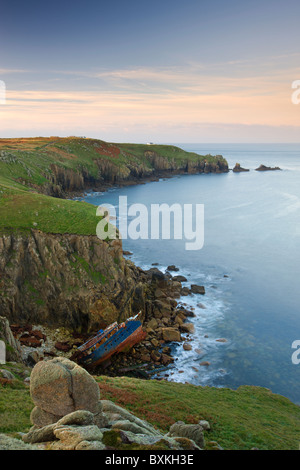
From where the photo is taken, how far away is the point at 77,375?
15008 millimetres

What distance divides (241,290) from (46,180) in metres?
71.0

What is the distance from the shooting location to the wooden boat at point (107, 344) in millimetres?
34094

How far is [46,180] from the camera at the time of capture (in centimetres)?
10219

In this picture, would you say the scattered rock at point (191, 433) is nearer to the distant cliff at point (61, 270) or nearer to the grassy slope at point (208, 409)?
the grassy slope at point (208, 409)

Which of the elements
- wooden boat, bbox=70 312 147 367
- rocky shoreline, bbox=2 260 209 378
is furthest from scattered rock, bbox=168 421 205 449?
wooden boat, bbox=70 312 147 367

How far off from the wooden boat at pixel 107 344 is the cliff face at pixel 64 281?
4.40 m

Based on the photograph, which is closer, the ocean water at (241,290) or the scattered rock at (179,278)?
the ocean water at (241,290)

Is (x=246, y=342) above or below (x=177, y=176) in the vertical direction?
below

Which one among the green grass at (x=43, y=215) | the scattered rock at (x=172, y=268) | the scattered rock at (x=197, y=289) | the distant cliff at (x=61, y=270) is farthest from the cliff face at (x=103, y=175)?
the scattered rock at (x=197, y=289)

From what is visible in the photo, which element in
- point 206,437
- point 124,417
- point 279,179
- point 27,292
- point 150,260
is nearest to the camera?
point 124,417

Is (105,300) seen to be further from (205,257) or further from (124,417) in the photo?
(205,257)

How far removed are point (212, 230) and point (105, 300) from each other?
182 feet
